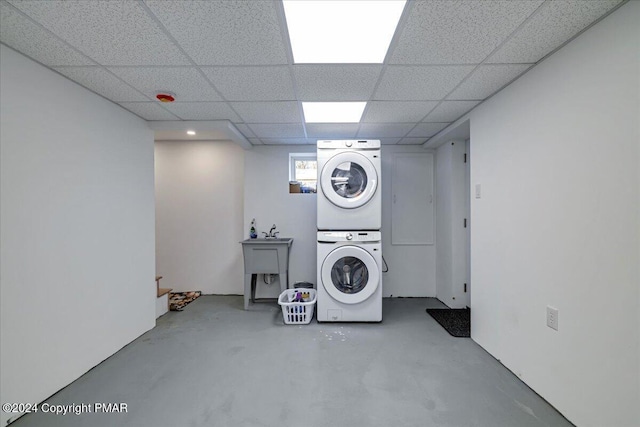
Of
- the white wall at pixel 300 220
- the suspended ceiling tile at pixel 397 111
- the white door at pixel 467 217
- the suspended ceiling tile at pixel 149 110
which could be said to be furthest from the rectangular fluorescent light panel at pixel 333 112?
the white door at pixel 467 217

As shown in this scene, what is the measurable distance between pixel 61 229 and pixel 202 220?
6.48ft

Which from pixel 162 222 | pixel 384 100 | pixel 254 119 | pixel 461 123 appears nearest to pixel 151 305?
pixel 162 222

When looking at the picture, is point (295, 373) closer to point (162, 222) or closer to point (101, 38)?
point (101, 38)

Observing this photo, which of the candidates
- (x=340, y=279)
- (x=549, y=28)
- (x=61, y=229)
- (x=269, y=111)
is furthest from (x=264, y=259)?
(x=549, y=28)

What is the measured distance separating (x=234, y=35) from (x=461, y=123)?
219cm

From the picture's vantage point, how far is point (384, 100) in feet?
7.02

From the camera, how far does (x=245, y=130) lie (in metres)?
2.94

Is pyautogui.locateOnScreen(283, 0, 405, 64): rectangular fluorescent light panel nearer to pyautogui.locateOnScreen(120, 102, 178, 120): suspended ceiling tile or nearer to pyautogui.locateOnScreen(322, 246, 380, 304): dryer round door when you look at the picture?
pyautogui.locateOnScreen(120, 102, 178, 120): suspended ceiling tile

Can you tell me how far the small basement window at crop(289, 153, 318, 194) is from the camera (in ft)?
11.8

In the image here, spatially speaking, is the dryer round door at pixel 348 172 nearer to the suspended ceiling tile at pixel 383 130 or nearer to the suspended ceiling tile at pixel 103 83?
the suspended ceiling tile at pixel 383 130

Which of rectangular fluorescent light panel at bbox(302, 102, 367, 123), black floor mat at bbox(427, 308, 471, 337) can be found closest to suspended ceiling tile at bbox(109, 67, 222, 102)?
rectangular fluorescent light panel at bbox(302, 102, 367, 123)

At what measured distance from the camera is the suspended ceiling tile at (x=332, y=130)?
2785mm

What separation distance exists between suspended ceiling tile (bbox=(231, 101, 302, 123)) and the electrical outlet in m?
2.25

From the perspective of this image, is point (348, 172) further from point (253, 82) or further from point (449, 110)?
point (253, 82)
